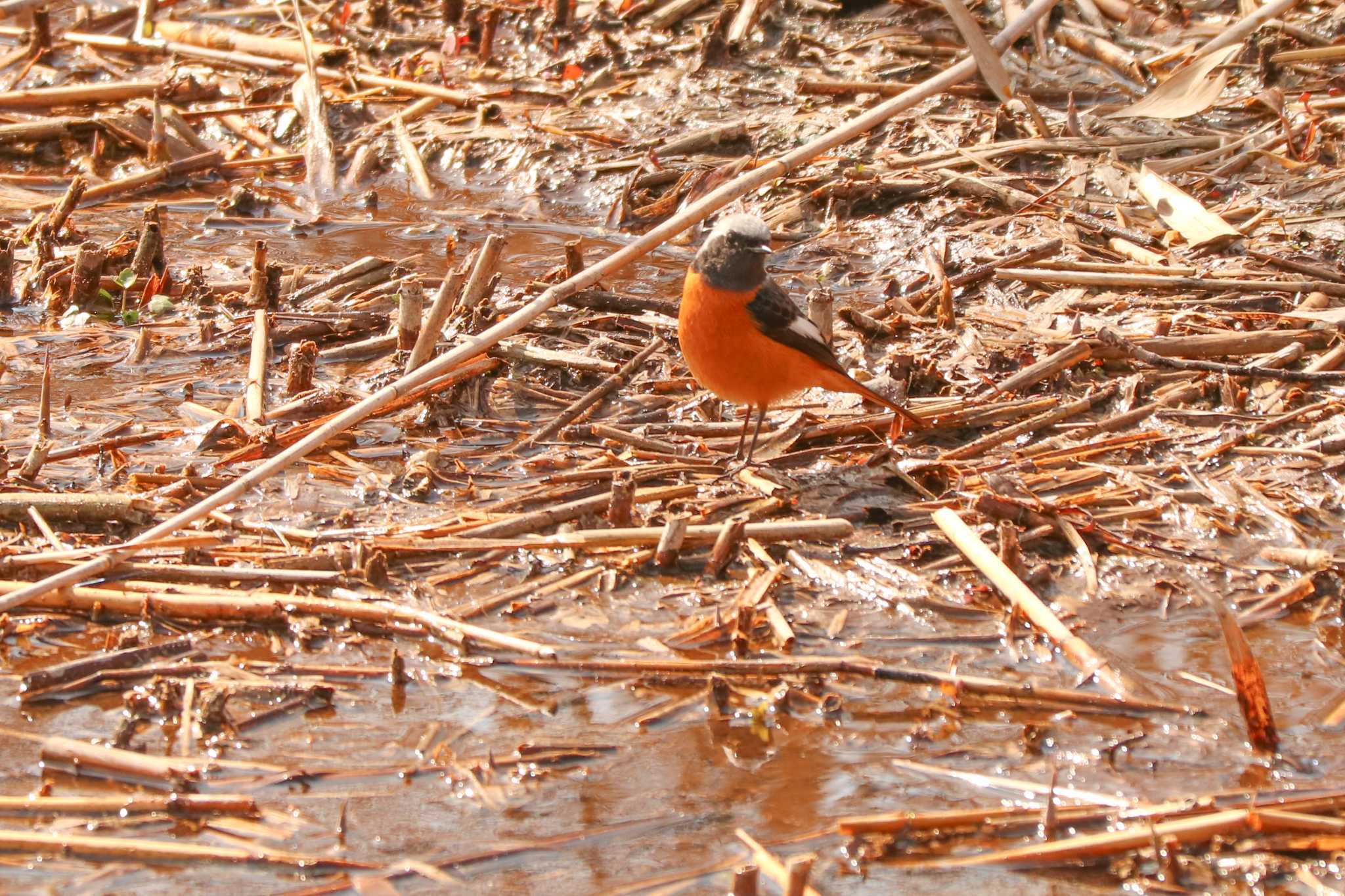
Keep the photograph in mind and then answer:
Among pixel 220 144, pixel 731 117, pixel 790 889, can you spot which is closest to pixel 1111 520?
pixel 790 889

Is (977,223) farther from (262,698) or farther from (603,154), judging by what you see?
(262,698)

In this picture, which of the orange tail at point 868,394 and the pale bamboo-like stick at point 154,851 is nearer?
the pale bamboo-like stick at point 154,851

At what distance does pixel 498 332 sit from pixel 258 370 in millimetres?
1580

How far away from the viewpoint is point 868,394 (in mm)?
5797

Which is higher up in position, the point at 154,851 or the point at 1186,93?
the point at 1186,93

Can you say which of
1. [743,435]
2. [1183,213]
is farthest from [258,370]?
[1183,213]

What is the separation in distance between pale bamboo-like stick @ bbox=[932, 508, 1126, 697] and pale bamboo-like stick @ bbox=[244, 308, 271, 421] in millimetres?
2946

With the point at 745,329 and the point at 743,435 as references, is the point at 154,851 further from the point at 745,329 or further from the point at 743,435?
the point at 743,435

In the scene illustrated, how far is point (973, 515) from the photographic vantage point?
17.3 ft

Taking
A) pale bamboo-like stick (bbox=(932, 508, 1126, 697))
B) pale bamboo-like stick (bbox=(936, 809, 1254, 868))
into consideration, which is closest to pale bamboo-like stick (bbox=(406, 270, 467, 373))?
pale bamboo-like stick (bbox=(932, 508, 1126, 697))

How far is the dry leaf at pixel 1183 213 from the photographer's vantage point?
23.9 ft

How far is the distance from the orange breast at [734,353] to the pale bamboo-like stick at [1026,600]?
874mm

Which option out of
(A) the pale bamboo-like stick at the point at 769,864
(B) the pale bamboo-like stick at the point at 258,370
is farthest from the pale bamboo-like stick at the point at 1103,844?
(B) the pale bamboo-like stick at the point at 258,370

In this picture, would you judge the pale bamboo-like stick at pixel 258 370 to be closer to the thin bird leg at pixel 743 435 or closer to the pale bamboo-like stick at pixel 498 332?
the pale bamboo-like stick at pixel 498 332
